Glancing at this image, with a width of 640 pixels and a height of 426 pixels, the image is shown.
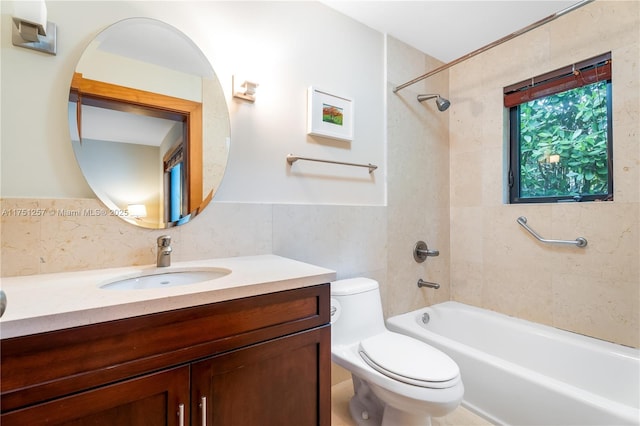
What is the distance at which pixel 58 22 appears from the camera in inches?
40.9

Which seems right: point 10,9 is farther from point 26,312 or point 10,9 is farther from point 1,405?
point 1,405

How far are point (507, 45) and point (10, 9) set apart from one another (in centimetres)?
267

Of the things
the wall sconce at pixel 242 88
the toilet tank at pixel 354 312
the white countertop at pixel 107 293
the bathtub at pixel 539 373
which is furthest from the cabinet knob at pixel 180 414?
the bathtub at pixel 539 373

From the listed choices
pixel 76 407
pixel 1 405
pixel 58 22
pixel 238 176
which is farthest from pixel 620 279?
pixel 58 22

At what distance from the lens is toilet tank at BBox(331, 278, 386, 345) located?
149 cm

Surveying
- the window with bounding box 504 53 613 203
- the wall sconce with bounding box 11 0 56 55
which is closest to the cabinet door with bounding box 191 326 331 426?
the wall sconce with bounding box 11 0 56 55

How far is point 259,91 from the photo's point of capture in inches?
58.0

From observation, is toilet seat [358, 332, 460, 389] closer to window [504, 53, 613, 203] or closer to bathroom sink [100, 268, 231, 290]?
bathroom sink [100, 268, 231, 290]

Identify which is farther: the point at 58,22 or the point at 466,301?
the point at 466,301

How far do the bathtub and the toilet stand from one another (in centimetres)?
36

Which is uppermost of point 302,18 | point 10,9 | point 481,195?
point 302,18

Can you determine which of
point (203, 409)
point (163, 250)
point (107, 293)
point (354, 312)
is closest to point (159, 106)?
point (163, 250)

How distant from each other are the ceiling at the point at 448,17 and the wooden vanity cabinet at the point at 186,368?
5.55 feet

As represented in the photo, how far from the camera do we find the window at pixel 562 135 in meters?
1.68
